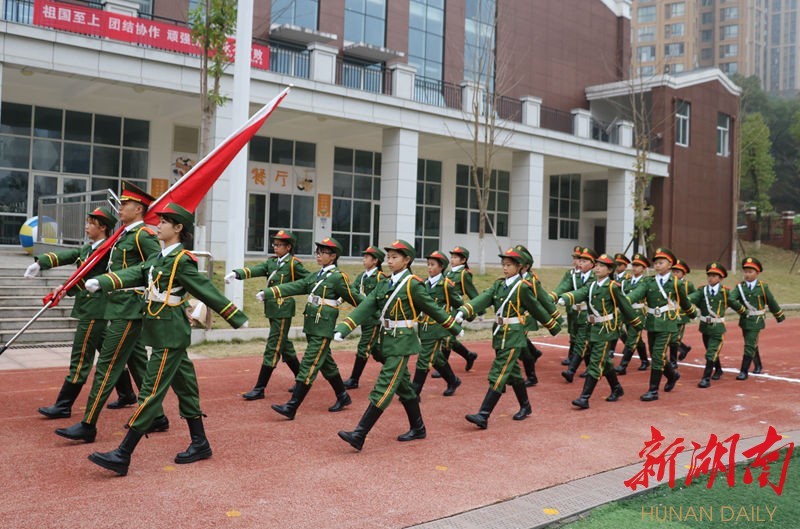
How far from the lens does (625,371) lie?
11.4 meters

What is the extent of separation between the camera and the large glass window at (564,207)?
110 ft

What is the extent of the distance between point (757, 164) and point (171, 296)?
166 ft

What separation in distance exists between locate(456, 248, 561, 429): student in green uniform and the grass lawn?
2.18 meters

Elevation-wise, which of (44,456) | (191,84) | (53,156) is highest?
(191,84)

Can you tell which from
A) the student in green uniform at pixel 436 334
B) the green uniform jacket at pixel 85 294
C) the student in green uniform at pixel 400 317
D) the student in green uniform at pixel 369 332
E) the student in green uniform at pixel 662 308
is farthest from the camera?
the student in green uniform at pixel 662 308

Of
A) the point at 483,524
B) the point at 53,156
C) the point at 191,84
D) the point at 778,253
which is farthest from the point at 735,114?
the point at 483,524

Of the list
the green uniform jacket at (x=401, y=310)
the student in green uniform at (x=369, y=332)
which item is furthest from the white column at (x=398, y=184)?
the green uniform jacket at (x=401, y=310)

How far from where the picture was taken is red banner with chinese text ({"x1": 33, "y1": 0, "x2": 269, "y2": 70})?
55.3ft

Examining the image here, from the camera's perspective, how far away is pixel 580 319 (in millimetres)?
10477

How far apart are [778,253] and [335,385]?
44.8m

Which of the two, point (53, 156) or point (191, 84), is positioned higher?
point (191, 84)

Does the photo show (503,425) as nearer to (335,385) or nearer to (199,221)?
(335,385)

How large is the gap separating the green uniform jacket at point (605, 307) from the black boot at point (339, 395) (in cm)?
302

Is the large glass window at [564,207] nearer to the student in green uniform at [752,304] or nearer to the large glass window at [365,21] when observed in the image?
the large glass window at [365,21]
